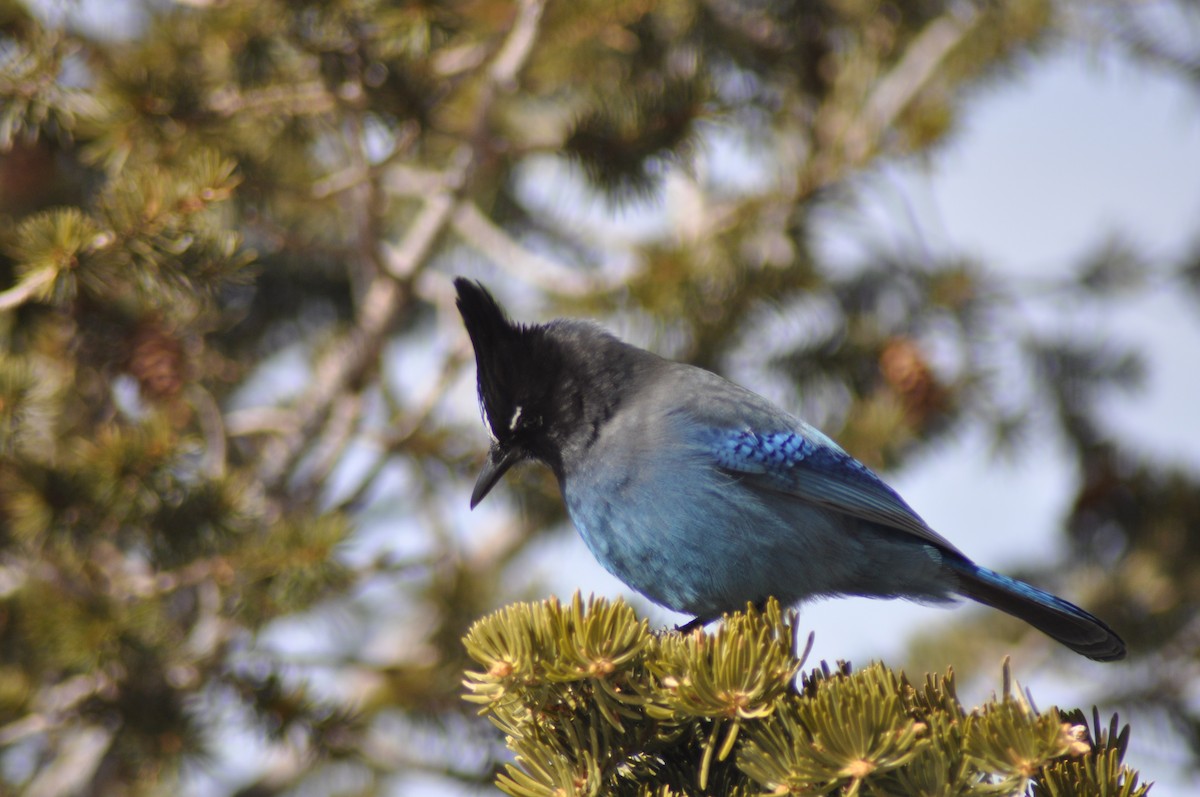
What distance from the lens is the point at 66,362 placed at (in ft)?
9.65

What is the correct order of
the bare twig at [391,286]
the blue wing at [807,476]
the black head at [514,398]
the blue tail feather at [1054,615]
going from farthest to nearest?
the bare twig at [391,286] < the black head at [514,398] < the blue wing at [807,476] < the blue tail feather at [1054,615]

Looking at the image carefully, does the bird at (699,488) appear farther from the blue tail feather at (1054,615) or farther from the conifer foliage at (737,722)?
the conifer foliage at (737,722)

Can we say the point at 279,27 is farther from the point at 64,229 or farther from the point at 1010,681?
the point at 1010,681

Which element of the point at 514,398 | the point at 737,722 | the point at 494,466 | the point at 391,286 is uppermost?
the point at 391,286

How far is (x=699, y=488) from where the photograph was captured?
2559 millimetres

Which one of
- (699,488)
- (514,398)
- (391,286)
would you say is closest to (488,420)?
(514,398)

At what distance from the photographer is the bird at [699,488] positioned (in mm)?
2496

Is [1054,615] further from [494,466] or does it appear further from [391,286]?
[391,286]

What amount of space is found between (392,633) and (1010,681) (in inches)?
144

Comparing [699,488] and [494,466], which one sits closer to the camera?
[699,488]

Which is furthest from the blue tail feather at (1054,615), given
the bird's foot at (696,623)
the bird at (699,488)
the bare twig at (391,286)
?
the bare twig at (391,286)

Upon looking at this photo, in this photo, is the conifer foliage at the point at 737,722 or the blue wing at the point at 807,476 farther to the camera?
the blue wing at the point at 807,476

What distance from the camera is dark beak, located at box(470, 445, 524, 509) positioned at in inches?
111

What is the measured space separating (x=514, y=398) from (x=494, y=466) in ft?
0.55
